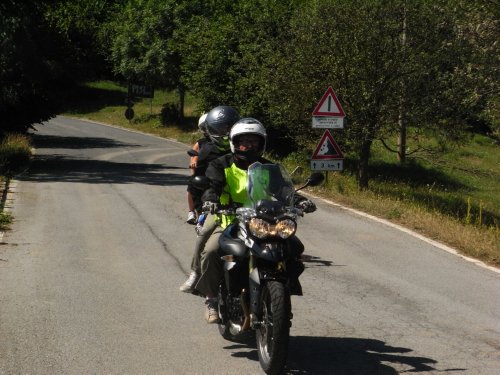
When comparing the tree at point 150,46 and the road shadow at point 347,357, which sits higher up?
the tree at point 150,46

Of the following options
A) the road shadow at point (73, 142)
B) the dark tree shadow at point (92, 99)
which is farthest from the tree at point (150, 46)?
the dark tree shadow at point (92, 99)

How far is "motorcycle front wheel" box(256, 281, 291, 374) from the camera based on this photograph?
5625 mm

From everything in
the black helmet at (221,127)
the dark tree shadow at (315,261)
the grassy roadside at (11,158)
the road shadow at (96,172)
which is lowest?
the road shadow at (96,172)

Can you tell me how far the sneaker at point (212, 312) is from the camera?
22.3 feet

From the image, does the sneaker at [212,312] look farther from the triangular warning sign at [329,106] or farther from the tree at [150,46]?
the tree at [150,46]

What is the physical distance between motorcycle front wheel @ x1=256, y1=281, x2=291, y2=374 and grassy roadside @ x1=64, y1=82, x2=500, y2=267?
5972 millimetres

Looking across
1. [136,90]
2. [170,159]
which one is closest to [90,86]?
[136,90]

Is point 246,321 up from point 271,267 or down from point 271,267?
down

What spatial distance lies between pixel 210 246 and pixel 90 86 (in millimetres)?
66453

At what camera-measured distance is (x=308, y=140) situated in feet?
76.8

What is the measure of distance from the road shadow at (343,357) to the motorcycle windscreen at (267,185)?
46.0 inches

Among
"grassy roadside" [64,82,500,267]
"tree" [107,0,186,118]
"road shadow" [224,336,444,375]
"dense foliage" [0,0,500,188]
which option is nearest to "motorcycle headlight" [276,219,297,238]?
"road shadow" [224,336,444,375]

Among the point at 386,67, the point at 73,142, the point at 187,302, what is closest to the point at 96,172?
the point at 386,67

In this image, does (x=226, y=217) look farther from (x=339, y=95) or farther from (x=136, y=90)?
(x=136, y=90)
